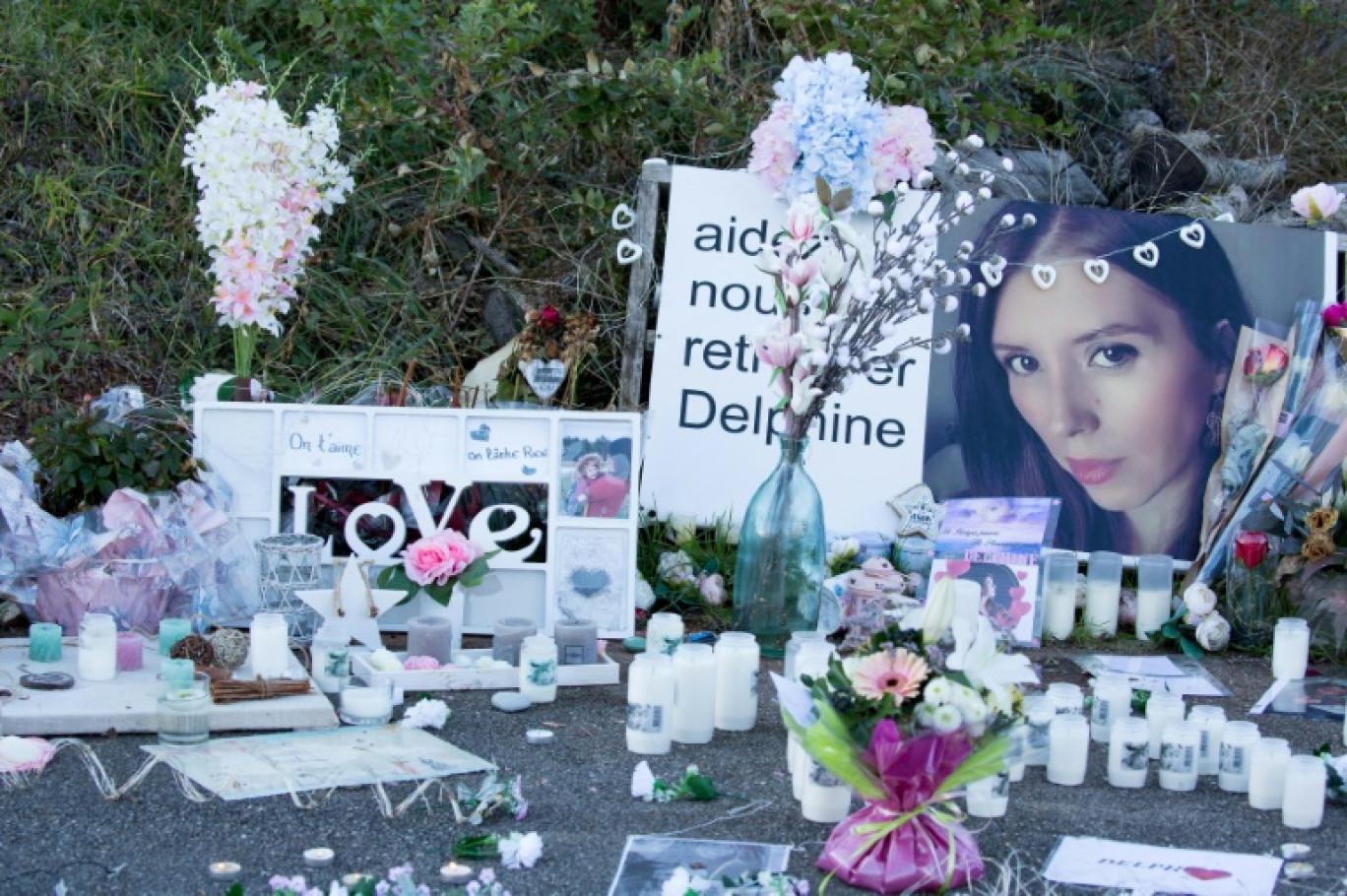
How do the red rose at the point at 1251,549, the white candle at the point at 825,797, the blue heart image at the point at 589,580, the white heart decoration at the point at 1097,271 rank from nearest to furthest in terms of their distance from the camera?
the white candle at the point at 825,797
the blue heart image at the point at 589,580
the red rose at the point at 1251,549
the white heart decoration at the point at 1097,271

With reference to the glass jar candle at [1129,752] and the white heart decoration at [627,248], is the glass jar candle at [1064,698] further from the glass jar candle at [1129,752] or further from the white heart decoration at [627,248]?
the white heart decoration at [627,248]

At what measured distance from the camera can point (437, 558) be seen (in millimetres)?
4656

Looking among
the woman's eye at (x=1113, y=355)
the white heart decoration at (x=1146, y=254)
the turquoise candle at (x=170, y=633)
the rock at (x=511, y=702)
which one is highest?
the white heart decoration at (x=1146, y=254)

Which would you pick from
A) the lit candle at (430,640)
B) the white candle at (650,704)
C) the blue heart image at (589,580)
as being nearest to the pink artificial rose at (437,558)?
the lit candle at (430,640)

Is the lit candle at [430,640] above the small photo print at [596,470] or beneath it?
beneath

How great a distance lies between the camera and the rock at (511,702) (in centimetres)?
414

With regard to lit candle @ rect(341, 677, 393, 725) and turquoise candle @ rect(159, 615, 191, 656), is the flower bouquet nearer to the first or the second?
lit candle @ rect(341, 677, 393, 725)

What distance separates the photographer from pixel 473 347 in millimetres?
6184

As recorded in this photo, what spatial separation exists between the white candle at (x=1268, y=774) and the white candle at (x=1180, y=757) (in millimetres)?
141

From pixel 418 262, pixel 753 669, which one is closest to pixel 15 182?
pixel 418 262

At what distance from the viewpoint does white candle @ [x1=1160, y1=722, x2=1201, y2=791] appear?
3.72m

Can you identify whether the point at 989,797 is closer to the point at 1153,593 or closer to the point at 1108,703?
the point at 1108,703

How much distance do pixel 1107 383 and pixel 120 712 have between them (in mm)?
3354

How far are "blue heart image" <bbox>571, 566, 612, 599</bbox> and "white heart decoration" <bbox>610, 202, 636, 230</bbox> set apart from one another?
1.37m
